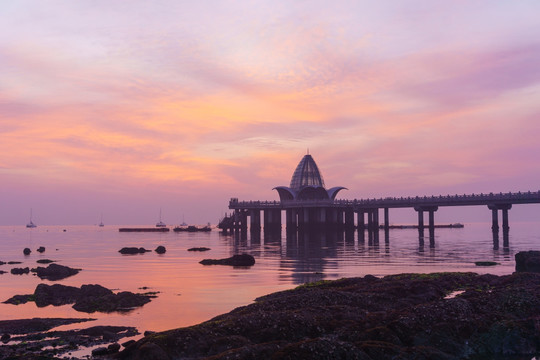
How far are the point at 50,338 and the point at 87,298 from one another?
11095 millimetres

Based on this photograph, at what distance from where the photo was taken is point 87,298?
1355 inches

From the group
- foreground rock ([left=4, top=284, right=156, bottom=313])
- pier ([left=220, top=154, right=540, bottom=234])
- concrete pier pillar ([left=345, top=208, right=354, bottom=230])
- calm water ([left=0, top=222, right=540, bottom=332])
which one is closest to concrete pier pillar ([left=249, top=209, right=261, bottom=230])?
pier ([left=220, top=154, right=540, bottom=234])

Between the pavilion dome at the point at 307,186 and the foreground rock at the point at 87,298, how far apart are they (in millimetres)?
122746

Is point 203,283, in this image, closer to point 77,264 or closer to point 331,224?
point 77,264

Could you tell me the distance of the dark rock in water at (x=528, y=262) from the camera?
143 feet

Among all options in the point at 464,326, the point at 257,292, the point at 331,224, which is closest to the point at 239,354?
the point at 464,326

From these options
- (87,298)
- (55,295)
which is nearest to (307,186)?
(55,295)

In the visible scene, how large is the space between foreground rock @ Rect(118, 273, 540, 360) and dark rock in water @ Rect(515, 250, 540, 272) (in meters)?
17.4

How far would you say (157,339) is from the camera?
19719 mm

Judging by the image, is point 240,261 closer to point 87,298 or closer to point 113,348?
point 87,298

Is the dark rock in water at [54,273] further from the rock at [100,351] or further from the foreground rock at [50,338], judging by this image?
the rock at [100,351]

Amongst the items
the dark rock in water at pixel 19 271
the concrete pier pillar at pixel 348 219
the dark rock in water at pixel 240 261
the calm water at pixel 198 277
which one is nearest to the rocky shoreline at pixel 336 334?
the calm water at pixel 198 277

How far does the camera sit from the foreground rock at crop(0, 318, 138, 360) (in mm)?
20562

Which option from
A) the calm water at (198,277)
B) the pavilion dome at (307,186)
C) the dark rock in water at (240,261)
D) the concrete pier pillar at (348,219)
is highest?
the pavilion dome at (307,186)
